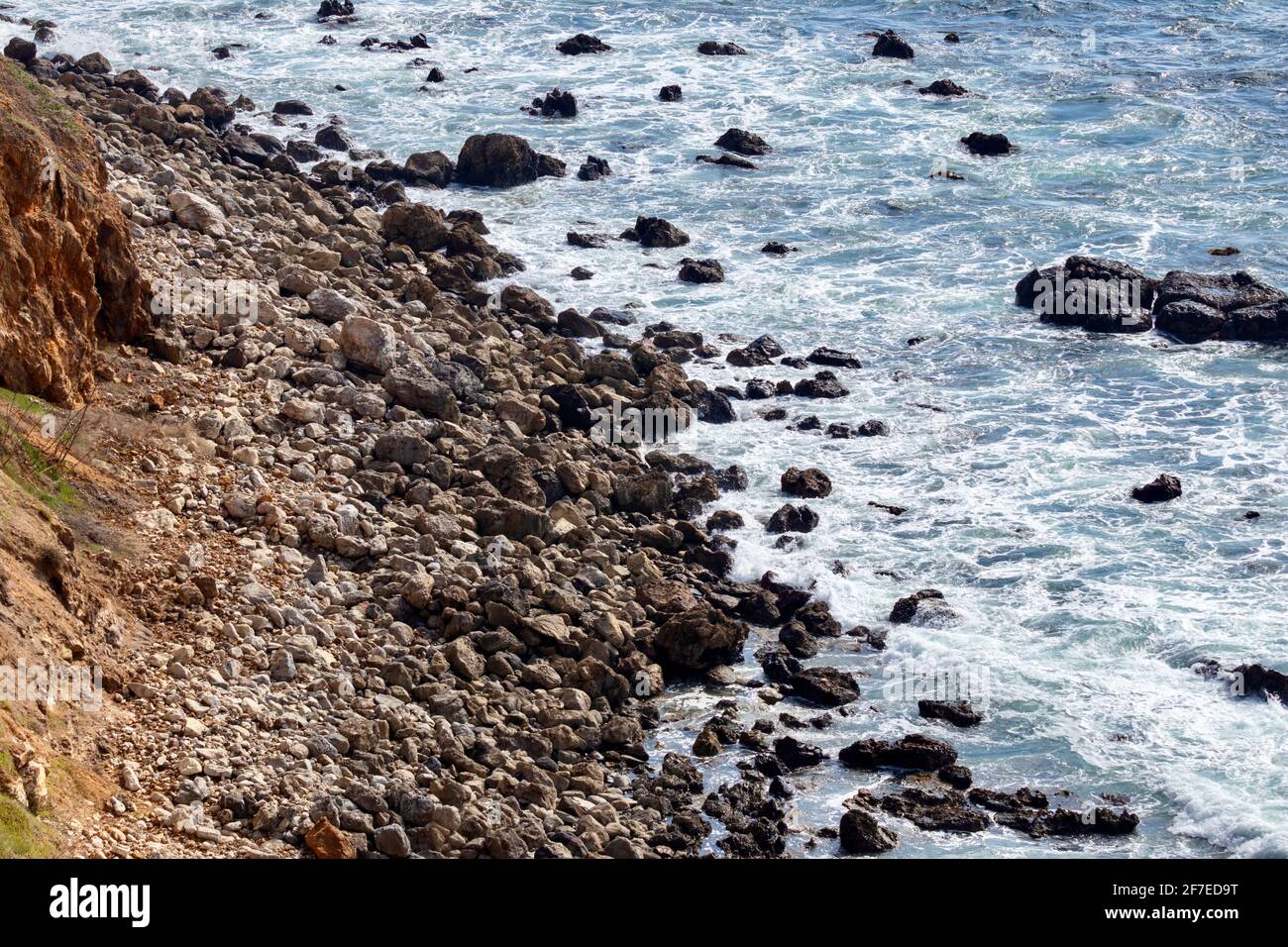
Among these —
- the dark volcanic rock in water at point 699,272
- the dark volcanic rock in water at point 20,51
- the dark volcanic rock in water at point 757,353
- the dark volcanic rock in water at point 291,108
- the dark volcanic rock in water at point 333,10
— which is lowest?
the dark volcanic rock in water at point 757,353

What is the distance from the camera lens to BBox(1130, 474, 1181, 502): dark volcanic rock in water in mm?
22188

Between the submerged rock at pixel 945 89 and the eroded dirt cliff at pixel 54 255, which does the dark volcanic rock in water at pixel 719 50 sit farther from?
the eroded dirt cliff at pixel 54 255

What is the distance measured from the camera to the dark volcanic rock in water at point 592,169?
3503 cm

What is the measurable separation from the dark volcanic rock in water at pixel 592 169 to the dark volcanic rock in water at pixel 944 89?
35.8 feet

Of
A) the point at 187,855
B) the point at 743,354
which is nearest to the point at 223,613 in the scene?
the point at 187,855

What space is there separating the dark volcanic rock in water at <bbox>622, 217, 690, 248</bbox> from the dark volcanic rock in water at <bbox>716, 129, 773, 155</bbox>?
6.45m

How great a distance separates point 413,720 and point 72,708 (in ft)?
11.2

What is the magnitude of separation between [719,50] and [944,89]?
7356 millimetres

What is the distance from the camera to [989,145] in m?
36.9

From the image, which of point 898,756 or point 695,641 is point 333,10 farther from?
point 898,756

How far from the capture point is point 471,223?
1198 inches

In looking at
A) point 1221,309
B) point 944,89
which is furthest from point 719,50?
point 1221,309

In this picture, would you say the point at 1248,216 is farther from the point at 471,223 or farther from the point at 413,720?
the point at 413,720

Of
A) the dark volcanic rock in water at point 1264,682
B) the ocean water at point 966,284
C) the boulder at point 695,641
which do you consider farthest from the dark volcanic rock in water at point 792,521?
the dark volcanic rock in water at point 1264,682
